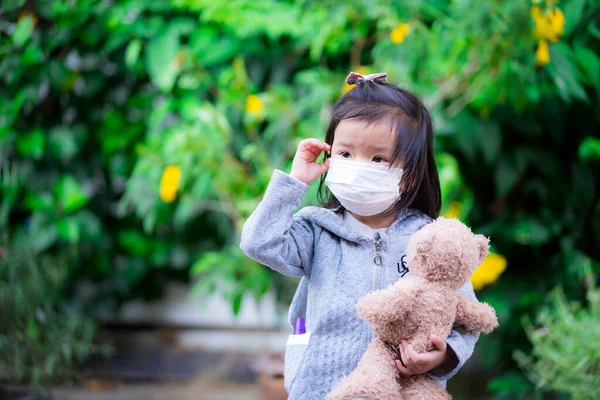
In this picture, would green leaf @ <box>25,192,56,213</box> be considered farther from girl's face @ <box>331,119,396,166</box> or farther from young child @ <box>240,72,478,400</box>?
girl's face @ <box>331,119,396,166</box>

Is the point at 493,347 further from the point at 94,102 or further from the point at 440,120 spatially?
the point at 94,102

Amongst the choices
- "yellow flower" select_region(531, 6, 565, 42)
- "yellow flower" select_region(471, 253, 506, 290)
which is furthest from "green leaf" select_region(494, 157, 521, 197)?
"yellow flower" select_region(531, 6, 565, 42)

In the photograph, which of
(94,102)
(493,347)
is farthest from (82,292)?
(493,347)

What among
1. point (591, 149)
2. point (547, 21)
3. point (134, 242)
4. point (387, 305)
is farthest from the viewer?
point (134, 242)

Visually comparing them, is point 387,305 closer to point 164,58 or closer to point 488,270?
point 488,270

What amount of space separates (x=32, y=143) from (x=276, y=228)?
2695mm

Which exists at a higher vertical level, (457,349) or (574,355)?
(457,349)

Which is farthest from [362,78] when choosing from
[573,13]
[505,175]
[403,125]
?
[505,175]

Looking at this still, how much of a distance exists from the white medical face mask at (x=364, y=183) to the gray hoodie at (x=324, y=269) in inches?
2.9

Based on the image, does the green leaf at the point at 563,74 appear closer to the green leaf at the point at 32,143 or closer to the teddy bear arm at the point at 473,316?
the teddy bear arm at the point at 473,316

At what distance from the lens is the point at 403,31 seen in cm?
295

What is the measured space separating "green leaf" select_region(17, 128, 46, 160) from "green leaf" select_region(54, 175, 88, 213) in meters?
0.21

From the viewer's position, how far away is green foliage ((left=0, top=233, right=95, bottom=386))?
3.08 metres

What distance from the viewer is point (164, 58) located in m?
3.58
